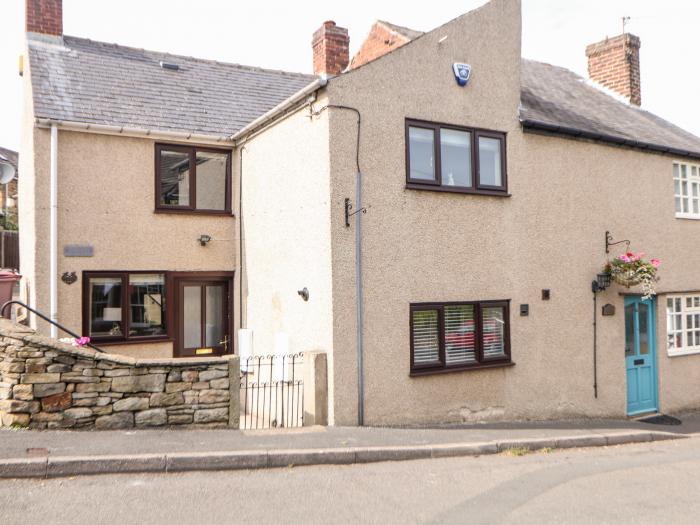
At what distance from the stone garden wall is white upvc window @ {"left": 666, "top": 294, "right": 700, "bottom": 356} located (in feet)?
31.5

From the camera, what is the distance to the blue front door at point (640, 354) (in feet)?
40.7

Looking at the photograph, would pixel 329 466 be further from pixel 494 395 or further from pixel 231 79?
pixel 231 79

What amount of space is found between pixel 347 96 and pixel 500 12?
3567mm

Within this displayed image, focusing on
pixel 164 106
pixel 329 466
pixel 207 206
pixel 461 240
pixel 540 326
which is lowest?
pixel 329 466

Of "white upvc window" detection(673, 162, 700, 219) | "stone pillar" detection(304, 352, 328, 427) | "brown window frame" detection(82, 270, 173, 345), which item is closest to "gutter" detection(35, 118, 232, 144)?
"brown window frame" detection(82, 270, 173, 345)

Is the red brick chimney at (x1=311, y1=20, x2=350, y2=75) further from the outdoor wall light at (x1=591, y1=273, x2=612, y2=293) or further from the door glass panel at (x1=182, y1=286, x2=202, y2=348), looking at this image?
the outdoor wall light at (x1=591, y1=273, x2=612, y2=293)

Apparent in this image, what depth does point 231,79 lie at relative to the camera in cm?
1500

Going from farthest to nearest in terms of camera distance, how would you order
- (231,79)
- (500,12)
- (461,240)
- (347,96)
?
(231,79) < (500,12) < (461,240) < (347,96)

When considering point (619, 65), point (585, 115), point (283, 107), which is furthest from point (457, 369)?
point (619, 65)

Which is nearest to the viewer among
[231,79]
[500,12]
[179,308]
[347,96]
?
[347,96]

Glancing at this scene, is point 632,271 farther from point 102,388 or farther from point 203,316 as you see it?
point 102,388

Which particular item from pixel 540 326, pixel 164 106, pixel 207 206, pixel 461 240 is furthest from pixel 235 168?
pixel 540 326

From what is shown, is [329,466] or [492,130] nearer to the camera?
[329,466]

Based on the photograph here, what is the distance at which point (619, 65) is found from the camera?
16.6 m
